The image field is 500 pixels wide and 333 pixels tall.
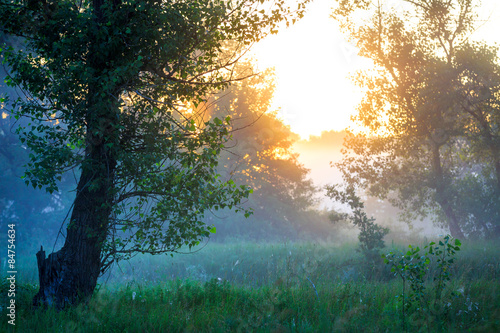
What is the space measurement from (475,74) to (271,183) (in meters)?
19.7

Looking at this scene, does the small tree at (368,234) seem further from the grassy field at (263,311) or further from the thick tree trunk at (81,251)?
the thick tree trunk at (81,251)

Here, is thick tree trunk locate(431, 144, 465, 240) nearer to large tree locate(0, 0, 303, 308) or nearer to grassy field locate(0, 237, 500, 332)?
grassy field locate(0, 237, 500, 332)

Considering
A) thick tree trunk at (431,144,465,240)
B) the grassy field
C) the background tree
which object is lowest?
the grassy field

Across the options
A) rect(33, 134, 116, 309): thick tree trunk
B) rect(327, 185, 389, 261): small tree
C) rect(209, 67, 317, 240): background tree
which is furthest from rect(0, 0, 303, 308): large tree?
rect(209, 67, 317, 240): background tree

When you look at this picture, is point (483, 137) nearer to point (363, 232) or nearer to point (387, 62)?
point (387, 62)

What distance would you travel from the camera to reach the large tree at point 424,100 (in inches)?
774

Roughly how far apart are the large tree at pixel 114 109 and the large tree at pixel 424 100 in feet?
48.4

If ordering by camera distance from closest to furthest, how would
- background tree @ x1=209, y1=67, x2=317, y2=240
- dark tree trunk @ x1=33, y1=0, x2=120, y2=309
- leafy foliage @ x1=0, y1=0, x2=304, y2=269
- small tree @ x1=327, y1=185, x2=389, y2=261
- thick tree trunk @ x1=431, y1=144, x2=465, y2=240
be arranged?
leafy foliage @ x1=0, y1=0, x2=304, y2=269 → dark tree trunk @ x1=33, y1=0, x2=120, y2=309 → small tree @ x1=327, y1=185, x2=389, y2=261 → thick tree trunk @ x1=431, y1=144, x2=465, y2=240 → background tree @ x1=209, y1=67, x2=317, y2=240

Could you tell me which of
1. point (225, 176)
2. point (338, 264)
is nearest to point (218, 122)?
point (338, 264)

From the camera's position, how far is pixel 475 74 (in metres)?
20.2

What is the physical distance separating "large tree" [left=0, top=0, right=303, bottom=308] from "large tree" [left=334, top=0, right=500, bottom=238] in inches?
581

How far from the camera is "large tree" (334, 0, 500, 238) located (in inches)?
774

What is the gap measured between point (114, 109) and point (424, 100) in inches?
700

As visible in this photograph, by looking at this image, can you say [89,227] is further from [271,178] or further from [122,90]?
[271,178]
